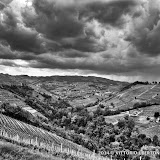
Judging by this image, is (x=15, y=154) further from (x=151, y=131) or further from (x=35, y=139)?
(x=151, y=131)

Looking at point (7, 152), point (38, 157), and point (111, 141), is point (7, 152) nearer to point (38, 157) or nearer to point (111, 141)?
point (38, 157)

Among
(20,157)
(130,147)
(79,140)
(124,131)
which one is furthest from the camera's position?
(124,131)

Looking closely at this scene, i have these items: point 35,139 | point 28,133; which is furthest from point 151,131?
point 35,139

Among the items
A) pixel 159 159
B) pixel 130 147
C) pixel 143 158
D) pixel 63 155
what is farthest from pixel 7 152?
pixel 130 147

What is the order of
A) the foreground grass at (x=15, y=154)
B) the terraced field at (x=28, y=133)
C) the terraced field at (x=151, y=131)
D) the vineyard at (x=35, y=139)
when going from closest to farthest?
the foreground grass at (x=15, y=154)
the vineyard at (x=35, y=139)
the terraced field at (x=28, y=133)
the terraced field at (x=151, y=131)

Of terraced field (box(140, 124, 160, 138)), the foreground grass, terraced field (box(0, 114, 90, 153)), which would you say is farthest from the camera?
terraced field (box(140, 124, 160, 138))

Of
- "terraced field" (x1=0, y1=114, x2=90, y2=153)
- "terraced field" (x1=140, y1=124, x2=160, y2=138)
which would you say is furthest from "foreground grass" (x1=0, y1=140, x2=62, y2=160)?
"terraced field" (x1=140, y1=124, x2=160, y2=138)

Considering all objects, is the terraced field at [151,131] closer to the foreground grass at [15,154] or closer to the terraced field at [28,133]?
the terraced field at [28,133]

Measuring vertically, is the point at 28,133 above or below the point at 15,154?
below

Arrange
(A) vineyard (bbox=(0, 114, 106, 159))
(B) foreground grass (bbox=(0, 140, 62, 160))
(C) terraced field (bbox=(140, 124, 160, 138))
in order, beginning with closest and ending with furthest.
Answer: (B) foreground grass (bbox=(0, 140, 62, 160)) < (A) vineyard (bbox=(0, 114, 106, 159)) < (C) terraced field (bbox=(140, 124, 160, 138))

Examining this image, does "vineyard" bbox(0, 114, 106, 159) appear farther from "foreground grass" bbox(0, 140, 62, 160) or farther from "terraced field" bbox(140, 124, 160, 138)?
"terraced field" bbox(140, 124, 160, 138)

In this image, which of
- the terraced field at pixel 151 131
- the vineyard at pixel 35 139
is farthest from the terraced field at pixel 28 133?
the terraced field at pixel 151 131

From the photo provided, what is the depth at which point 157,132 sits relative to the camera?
185 metres

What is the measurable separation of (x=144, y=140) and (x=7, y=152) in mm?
154322
